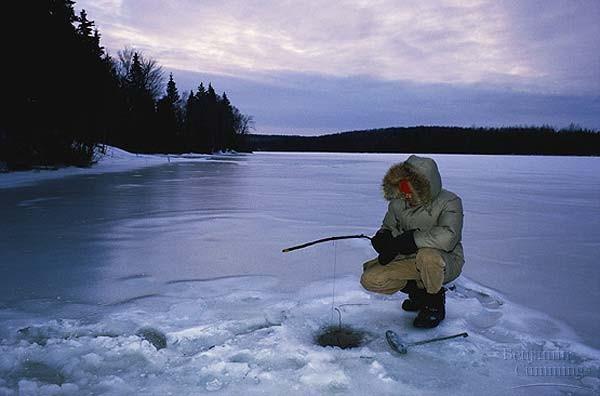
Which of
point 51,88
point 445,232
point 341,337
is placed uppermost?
point 51,88

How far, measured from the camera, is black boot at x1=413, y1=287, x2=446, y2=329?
9.96 feet

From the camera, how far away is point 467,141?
110m

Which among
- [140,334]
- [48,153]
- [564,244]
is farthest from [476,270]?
[48,153]

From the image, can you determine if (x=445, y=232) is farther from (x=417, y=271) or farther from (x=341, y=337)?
(x=341, y=337)

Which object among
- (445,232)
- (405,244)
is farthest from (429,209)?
(405,244)

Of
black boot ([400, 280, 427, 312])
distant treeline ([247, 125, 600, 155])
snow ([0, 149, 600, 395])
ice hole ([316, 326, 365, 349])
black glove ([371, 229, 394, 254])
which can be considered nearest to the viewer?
snow ([0, 149, 600, 395])

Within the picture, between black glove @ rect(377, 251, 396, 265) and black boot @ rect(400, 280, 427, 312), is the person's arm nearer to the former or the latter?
black glove @ rect(377, 251, 396, 265)

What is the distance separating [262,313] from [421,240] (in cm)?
139

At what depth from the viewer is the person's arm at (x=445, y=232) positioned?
297cm

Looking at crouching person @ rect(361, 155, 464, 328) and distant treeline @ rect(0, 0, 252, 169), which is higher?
distant treeline @ rect(0, 0, 252, 169)

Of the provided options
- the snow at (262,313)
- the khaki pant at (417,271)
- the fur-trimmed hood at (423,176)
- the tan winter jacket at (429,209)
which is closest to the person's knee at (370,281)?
the khaki pant at (417,271)

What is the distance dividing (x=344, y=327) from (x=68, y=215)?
6570 mm

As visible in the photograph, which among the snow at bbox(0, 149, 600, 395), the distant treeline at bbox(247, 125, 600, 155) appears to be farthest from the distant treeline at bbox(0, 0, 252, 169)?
the distant treeline at bbox(247, 125, 600, 155)

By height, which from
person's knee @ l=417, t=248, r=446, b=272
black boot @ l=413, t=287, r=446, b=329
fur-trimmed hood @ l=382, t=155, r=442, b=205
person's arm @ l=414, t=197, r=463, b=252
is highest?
fur-trimmed hood @ l=382, t=155, r=442, b=205
